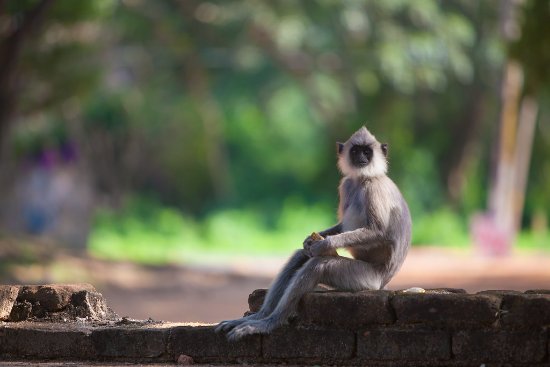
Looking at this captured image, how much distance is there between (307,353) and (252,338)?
1.18 ft

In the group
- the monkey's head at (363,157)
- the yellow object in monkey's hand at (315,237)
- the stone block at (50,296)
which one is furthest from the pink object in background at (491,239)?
the yellow object in monkey's hand at (315,237)

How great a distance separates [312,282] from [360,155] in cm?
103

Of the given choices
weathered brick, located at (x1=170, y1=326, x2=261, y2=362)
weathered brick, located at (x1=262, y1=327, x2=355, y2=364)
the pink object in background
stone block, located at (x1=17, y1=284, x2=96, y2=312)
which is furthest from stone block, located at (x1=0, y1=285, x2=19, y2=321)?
the pink object in background

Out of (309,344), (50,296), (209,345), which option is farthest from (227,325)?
(50,296)

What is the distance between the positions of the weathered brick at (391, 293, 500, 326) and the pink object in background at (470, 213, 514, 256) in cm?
1850

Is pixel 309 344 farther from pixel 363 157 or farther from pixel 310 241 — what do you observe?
pixel 363 157

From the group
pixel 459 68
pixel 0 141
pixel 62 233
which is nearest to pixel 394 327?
pixel 0 141

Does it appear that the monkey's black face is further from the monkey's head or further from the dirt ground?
the dirt ground

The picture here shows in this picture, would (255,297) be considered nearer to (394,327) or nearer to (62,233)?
(394,327)

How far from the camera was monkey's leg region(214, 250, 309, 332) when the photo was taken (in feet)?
22.2

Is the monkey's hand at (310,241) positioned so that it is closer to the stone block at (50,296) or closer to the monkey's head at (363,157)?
the monkey's head at (363,157)

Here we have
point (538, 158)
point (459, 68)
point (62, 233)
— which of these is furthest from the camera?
point (538, 158)

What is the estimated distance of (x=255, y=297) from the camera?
282 inches

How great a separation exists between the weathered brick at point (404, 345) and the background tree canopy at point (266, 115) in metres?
15.3
